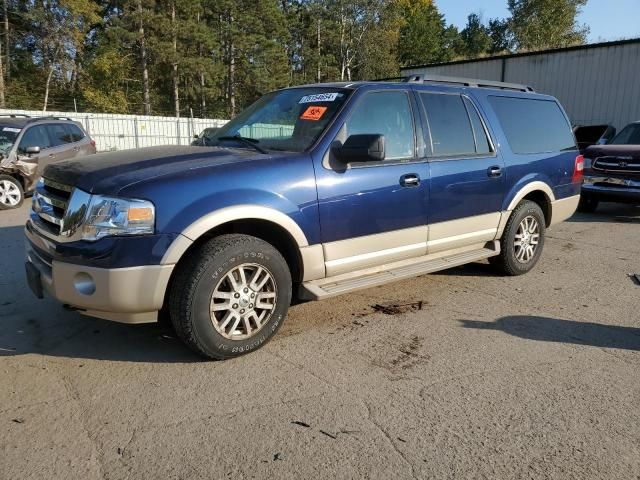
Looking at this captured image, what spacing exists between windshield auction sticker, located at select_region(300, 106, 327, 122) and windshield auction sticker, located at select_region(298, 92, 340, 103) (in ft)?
0.34

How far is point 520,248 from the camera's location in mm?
5660

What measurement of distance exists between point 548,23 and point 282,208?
59899 mm

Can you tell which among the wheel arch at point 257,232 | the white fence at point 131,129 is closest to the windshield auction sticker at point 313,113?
the wheel arch at point 257,232

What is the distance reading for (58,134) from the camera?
35.4 feet

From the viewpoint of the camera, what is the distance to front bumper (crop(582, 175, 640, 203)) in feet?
30.3

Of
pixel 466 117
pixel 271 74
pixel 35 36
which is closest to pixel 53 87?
pixel 35 36

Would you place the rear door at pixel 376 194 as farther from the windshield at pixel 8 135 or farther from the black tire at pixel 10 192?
the windshield at pixel 8 135

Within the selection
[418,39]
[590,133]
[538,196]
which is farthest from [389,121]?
[418,39]

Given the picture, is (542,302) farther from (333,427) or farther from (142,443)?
(142,443)

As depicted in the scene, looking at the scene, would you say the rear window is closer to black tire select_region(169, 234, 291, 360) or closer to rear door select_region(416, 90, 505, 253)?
rear door select_region(416, 90, 505, 253)

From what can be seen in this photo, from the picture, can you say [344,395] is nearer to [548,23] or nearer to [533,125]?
[533,125]

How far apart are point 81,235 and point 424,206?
2.69 meters

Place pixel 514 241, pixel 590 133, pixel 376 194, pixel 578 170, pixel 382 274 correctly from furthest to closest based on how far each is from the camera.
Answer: pixel 590 133
pixel 578 170
pixel 514 241
pixel 382 274
pixel 376 194

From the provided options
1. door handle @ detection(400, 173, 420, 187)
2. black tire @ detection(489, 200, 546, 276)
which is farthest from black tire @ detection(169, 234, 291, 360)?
black tire @ detection(489, 200, 546, 276)
